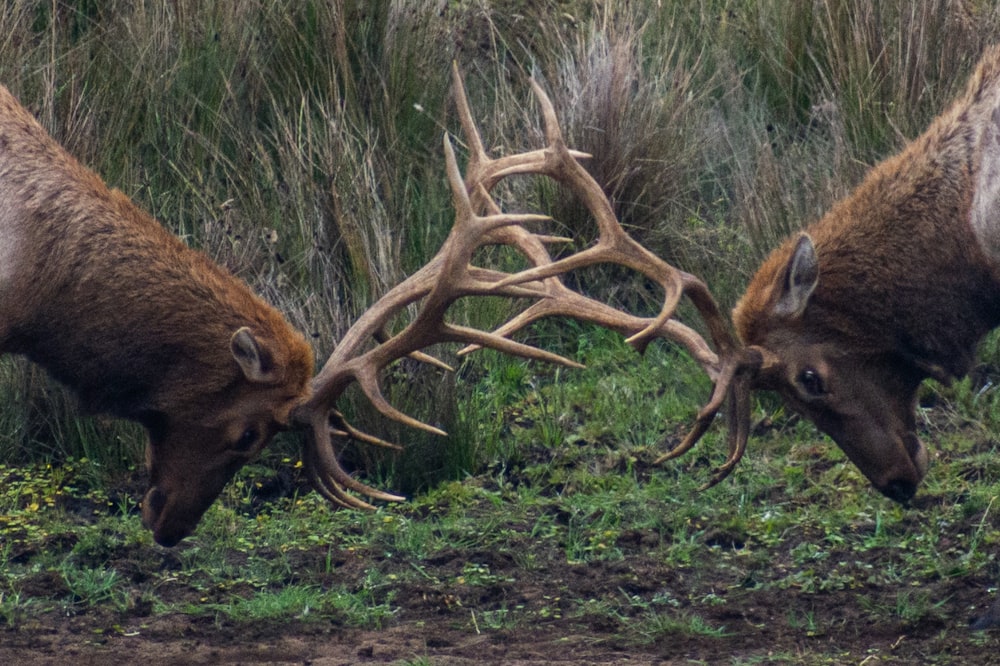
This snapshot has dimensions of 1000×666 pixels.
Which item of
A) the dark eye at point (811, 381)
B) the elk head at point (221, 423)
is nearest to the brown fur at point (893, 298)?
the dark eye at point (811, 381)

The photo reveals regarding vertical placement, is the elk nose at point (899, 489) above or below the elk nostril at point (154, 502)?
below

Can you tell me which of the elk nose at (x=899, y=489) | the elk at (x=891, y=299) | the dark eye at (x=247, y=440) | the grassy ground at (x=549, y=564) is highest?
the elk at (x=891, y=299)

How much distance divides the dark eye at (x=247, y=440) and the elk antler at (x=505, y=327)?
0.60ft

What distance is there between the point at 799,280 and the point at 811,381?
14.2 inches

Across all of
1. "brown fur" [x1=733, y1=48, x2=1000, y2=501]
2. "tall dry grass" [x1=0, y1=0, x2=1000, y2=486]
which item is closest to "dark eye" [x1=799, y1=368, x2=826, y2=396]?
"brown fur" [x1=733, y1=48, x2=1000, y2=501]

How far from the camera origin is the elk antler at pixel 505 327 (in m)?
5.04

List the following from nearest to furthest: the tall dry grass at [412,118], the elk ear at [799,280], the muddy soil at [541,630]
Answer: the muddy soil at [541,630] < the elk ear at [799,280] < the tall dry grass at [412,118]

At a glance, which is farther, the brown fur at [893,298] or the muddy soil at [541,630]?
the brown fur at [893,298]

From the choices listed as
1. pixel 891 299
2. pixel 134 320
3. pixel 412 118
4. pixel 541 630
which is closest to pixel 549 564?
pixel 541 630

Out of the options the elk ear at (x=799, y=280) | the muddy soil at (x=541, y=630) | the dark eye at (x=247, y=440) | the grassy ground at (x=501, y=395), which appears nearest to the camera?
the muddy soil at (x=541, y=630)

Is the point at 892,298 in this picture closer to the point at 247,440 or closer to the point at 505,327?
the point at 505,327

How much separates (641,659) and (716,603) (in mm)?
606

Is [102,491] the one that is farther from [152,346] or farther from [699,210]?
[699,210]

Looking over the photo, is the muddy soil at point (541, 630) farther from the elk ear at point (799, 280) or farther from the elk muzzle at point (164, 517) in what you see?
the elk ear at point (799, 280)
